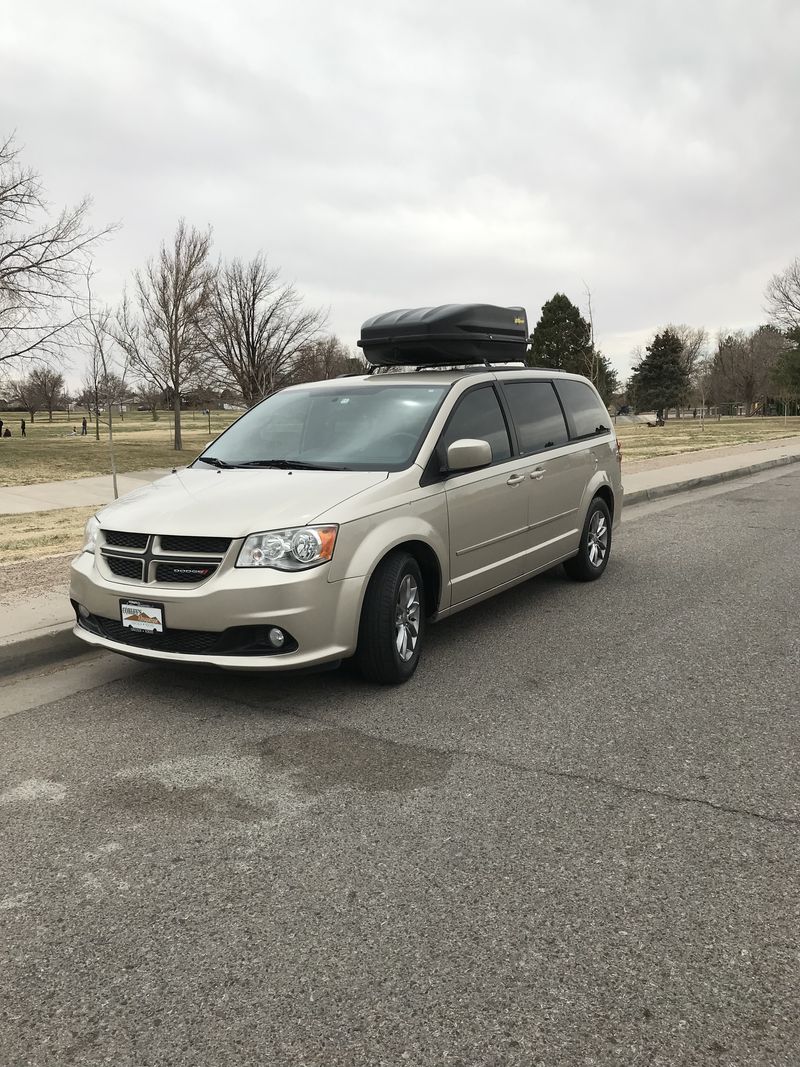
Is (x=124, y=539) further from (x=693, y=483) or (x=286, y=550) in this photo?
(x=693, y=483)

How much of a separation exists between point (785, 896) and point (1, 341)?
29761 millimetres

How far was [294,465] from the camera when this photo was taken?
16.8ft

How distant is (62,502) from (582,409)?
13.1 meters

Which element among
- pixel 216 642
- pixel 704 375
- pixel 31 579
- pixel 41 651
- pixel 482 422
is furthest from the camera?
pixel 704 375

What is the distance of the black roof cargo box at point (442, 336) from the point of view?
632 cm

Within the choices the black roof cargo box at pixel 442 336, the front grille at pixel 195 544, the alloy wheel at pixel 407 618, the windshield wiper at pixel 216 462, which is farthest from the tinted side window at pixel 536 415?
the front grille at pixel 195 544

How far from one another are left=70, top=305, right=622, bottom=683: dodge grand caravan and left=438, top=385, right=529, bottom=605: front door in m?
0.01

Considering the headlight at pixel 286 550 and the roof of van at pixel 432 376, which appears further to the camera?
the roof of van at pixel 432 376

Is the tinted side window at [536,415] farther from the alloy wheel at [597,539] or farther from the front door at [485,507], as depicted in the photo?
the alloy wheel at [597,539]

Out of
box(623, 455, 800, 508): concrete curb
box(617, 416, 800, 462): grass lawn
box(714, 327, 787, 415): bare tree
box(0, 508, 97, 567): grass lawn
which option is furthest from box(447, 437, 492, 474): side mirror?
box(714, 327, 787, 415): bare tree

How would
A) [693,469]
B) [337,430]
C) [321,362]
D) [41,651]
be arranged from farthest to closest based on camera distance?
[321,362]
[693,469]
[337,430]
[41,651]

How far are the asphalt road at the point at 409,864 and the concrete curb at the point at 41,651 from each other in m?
0.20

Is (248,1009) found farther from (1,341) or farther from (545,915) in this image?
(1,341)

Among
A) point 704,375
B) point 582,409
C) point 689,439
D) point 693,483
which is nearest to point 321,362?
point 689,439
